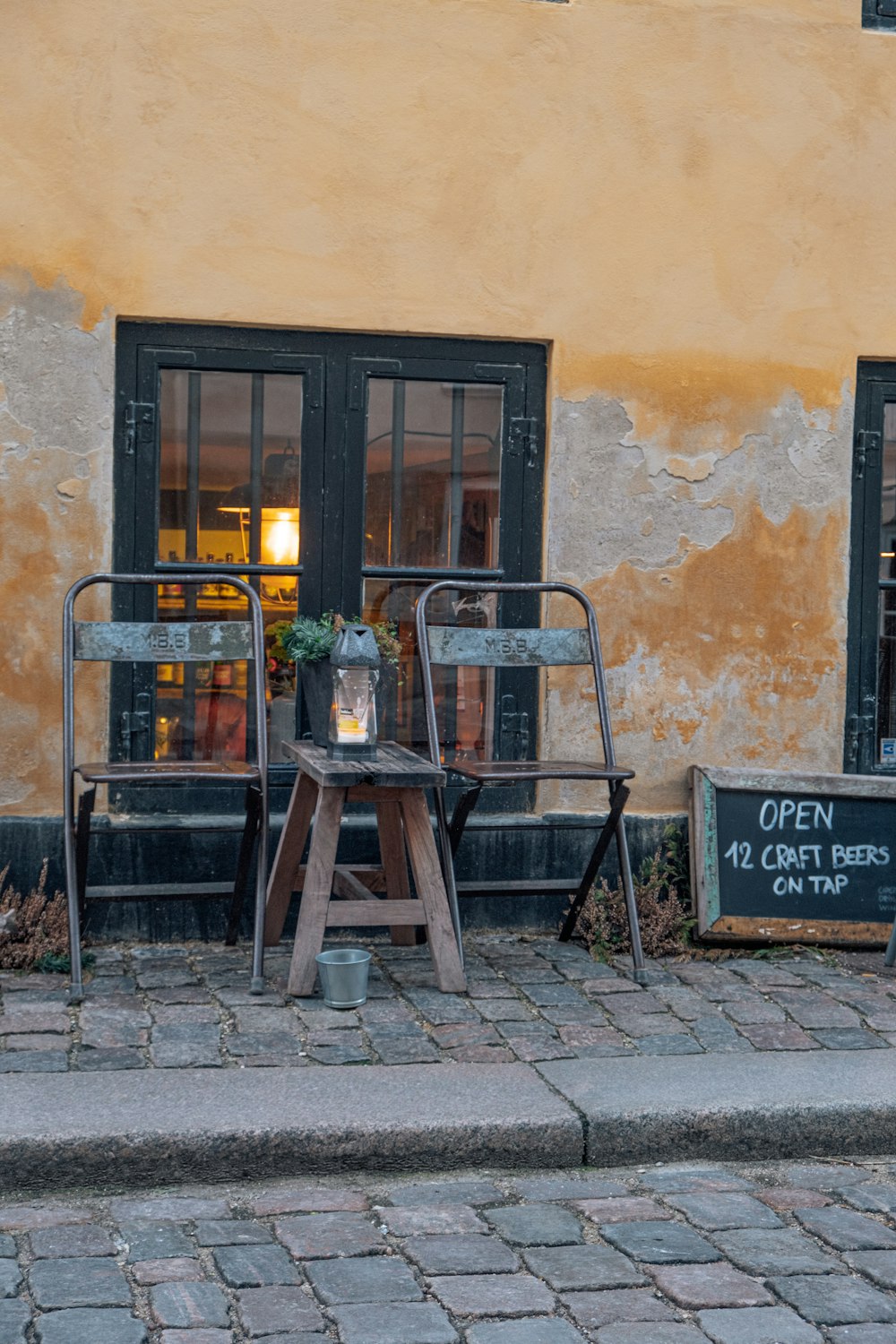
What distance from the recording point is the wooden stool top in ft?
15.3

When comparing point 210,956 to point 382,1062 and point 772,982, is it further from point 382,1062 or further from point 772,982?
point 772,982

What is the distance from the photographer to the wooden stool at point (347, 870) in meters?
4.76

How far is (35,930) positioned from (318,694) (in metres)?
1.30

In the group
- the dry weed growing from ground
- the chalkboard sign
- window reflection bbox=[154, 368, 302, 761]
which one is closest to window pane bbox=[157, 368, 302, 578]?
window reflection bbox=[154, 368, 302, 761]

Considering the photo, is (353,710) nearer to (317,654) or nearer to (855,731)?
(317,654)

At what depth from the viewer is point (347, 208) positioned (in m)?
5.63

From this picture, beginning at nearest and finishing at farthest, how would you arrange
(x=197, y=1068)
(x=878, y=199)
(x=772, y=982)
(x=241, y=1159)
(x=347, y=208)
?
(x=241, y=1159) → (x=197, y=1068) → (x=772, y=982) → (x=347, y=208) → (x=878, y=199)

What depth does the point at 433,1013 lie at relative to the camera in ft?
15.3

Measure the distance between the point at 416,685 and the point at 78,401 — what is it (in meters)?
1.69

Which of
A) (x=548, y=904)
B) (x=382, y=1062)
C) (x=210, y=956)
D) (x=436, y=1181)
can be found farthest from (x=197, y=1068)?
(x=548, y=904)

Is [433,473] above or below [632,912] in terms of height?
above

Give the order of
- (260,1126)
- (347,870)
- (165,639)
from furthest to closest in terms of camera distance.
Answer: (347,870), (165,639), (260,1126)

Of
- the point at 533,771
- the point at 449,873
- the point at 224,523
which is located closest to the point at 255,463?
the point at 224,523

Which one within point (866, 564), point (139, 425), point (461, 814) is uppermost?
point (139, 425)
